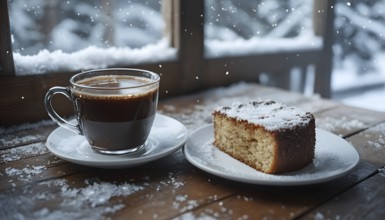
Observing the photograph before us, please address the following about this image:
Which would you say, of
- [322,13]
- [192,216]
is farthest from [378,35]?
[192,216]

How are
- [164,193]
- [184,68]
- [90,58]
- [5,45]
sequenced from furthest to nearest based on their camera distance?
[184,68] < [90,58] < [5,45] < [164,193]

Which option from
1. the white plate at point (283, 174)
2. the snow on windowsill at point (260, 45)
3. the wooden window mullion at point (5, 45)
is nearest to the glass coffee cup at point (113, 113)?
the white plate at point (283, 174)

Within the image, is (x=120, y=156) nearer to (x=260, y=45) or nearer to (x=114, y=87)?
(x=114, y=87)

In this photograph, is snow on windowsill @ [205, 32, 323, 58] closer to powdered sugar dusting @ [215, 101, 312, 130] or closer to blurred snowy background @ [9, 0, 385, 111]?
blurred snowy background @ [9, 0, 385, 111]

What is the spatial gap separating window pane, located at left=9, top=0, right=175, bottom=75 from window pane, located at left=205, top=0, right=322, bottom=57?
0.80ft

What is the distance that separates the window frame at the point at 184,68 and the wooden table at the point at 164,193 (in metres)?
0.24

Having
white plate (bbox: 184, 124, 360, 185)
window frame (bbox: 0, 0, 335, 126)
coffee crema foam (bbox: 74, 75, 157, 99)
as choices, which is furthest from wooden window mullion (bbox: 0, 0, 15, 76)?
white plate (bbox: 184, 124, 360, 185)

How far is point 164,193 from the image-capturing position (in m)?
0.78

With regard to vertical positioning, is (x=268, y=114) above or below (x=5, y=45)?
below

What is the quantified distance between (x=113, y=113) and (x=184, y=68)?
2.54 ft

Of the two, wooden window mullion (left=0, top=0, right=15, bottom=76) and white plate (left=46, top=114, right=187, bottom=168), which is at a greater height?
wooden window mullion (left=0, top=0, right=15, bottom=76)

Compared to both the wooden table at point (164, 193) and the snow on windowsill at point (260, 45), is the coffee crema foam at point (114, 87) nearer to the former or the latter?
the wooden table at point (164, 193)

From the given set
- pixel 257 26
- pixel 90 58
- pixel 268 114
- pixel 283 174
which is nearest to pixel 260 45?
pixel 257 26

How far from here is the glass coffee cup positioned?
2.79 feet
